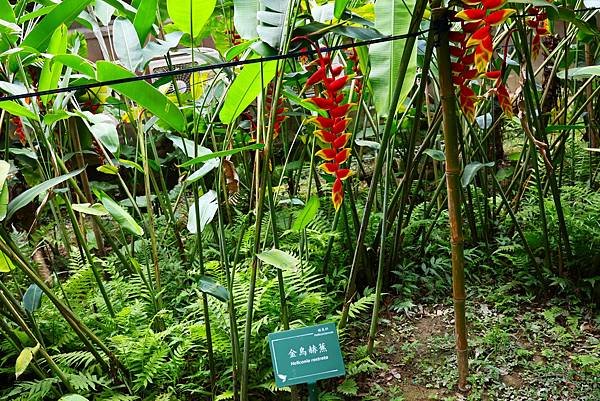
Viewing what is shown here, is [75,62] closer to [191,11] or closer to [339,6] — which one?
[191,11]

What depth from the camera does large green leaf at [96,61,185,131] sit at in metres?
0.83

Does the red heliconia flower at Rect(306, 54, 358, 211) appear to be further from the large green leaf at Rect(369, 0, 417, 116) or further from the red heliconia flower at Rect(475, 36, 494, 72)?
the red heliconia flower at Rect(475, 36, 494, 72)

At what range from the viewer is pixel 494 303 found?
1.56 m

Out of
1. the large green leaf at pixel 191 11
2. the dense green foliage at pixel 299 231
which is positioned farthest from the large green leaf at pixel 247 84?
the large green leaf at pixel 191 11

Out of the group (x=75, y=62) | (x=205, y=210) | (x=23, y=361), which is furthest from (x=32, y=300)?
(x=75, y=62)

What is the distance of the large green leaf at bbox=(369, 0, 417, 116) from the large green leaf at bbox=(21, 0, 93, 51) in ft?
1.61

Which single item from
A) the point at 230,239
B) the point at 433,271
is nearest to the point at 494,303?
the point at 433,271

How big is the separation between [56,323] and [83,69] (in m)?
0.78

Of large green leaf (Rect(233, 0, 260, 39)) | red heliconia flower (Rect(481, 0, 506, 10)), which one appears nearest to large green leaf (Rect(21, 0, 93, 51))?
large green leaf (Rect(233, 0, 260, 39))

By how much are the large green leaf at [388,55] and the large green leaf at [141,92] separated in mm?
336

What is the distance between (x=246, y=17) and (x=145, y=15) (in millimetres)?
179

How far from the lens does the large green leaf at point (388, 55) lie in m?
0.90

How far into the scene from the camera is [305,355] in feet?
3.38

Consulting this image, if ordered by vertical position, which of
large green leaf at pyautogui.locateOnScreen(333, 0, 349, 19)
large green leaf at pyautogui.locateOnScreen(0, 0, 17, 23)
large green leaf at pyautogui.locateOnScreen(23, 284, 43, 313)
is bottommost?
large green leaf at pyautogui.locateOnScreen(23, 284, 43, 313)
